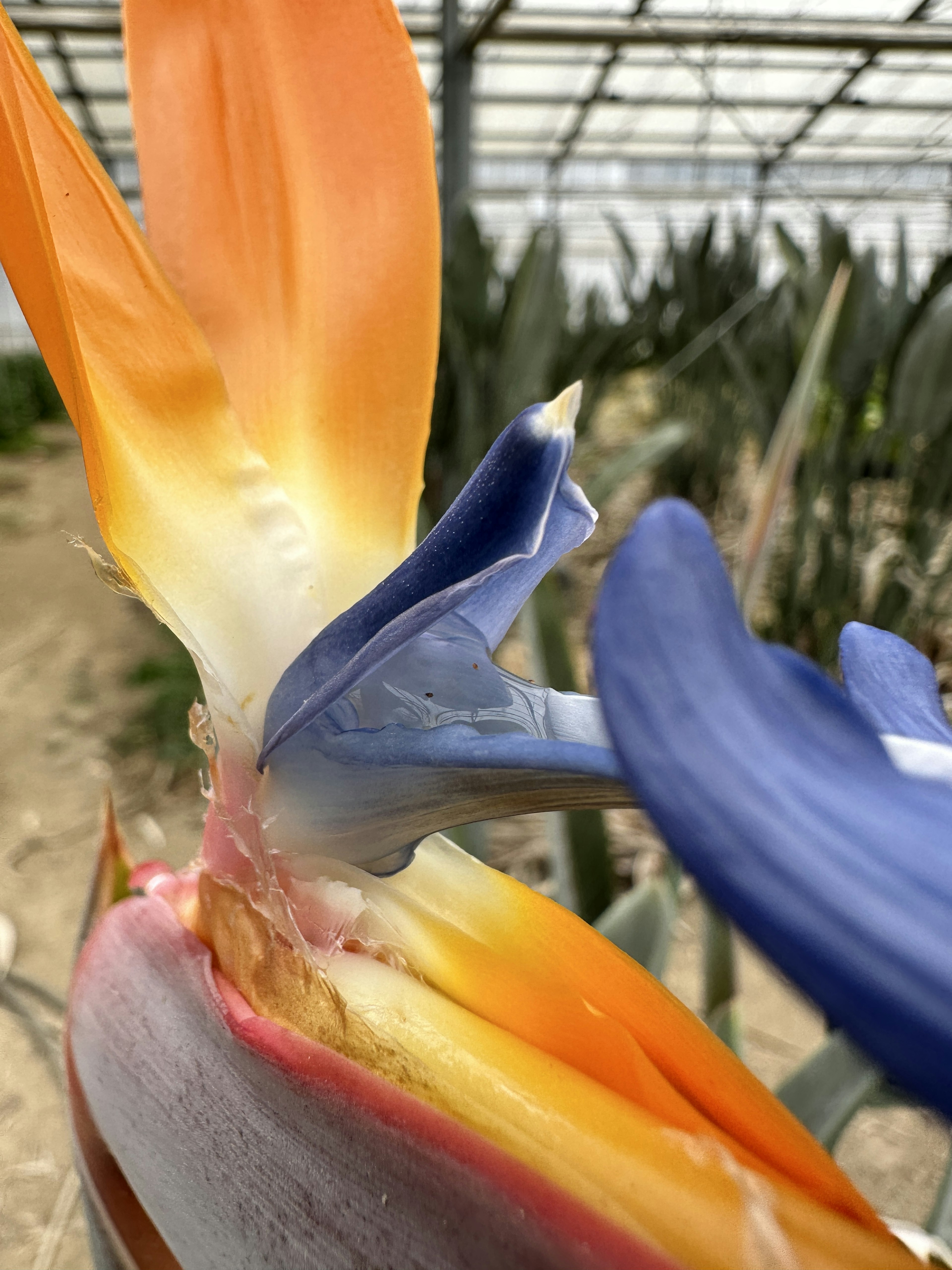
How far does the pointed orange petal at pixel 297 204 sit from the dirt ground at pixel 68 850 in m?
0.05

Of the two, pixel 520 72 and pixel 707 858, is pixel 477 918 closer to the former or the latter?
pixel 707 858

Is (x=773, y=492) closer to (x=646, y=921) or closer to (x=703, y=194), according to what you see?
(x=646, y=921)

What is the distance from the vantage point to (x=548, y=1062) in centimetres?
14

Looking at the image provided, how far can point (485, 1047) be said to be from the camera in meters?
0.14

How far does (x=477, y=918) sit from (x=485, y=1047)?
0.9 inches

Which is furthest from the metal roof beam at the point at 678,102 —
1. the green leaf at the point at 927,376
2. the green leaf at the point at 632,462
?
the green leaf at the point at 632,462

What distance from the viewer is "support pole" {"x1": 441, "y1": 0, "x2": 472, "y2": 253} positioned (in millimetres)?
2959

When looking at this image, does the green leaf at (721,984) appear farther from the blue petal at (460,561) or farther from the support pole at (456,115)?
the support pole at (456,115)

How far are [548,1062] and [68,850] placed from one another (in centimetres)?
125

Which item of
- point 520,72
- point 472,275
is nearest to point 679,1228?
point 472,275

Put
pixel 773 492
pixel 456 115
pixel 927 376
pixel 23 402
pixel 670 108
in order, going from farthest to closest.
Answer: pixel 670 108 → pixel 23 402 → pixel 456 115 → pixel 927 376 → pixel 773 492

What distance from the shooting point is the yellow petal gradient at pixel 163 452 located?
0.55ft

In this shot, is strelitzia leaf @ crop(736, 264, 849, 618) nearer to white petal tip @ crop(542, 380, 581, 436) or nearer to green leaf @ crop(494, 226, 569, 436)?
white petal tip @ crop(542, 380, 581, 436)

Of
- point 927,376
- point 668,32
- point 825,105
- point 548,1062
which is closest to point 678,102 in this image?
point 825,105
